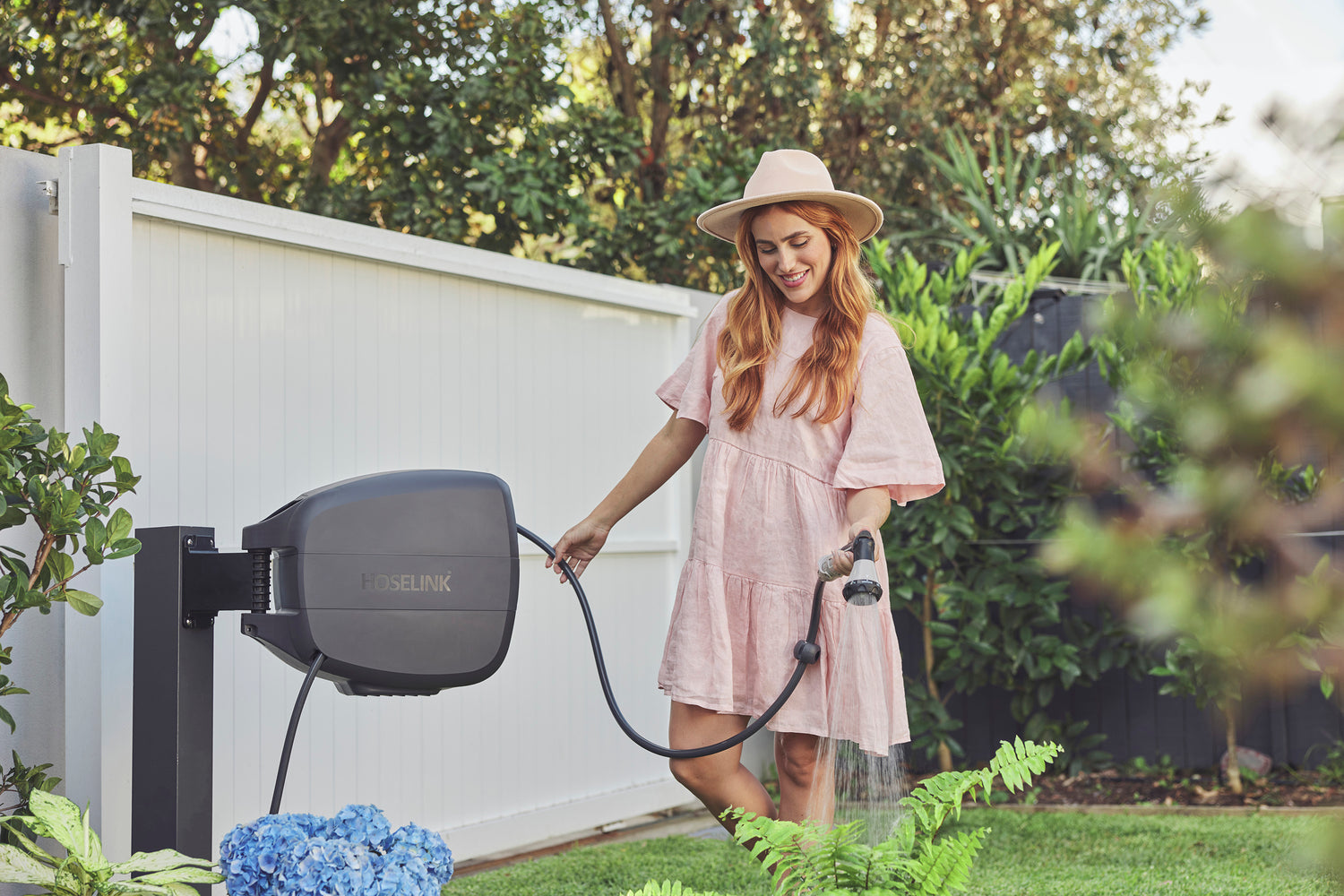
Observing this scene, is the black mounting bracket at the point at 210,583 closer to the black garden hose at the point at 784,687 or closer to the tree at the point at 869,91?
the black garden hose at the point at 784,687

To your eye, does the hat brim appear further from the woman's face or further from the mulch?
the mulch

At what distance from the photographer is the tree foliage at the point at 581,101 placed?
19.5 feet

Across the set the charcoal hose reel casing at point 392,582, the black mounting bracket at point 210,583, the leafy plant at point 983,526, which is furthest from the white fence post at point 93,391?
the leafy plant at point 983,526

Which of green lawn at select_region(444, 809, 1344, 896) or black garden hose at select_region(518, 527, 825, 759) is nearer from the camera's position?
black garden hose at select_region(518, 527, 825, 759)

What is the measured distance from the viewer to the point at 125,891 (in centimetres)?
157

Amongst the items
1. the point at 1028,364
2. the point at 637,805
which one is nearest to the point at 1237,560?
the point at 1028,364

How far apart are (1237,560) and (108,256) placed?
3.11 m

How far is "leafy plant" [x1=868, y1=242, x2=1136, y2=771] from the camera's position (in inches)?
162

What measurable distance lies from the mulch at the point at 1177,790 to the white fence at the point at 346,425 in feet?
4.06

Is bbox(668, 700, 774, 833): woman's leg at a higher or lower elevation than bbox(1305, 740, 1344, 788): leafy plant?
higher

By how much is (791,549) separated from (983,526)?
231 centimetres

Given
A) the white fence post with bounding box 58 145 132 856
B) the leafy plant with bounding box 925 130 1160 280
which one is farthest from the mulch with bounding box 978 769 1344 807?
the white fence post with bounding box 58 145 132 856

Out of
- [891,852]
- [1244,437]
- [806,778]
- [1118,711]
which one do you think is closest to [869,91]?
[1118,711]

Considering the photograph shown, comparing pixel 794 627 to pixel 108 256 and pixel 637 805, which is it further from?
pixel 637 805
